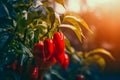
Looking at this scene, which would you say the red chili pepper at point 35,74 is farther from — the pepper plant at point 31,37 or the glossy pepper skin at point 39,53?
the glossy pepper skin at point 39,53

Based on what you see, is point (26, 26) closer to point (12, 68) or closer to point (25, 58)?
point (25, 58)

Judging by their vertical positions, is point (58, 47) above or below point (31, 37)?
below

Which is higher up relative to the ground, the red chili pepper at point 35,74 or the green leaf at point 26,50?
the green leaf at point 26,50

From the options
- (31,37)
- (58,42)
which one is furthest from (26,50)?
(58,42)

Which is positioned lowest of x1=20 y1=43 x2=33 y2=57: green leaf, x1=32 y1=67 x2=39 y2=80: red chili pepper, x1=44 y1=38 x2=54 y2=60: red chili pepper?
x1=32 y1=67 x2=39 y2=80: red chili pepper

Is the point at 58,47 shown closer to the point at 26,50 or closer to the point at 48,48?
the point at 48,48

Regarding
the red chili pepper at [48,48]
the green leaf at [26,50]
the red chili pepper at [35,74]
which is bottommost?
the red chili pepper at [35,74]

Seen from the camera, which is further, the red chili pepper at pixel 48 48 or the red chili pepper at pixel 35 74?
the red chili pepper at pixel 35 74

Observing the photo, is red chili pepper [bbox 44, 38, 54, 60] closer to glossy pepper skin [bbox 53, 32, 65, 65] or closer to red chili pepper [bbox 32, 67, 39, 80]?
glossy pepper skin [bbox 53, 32, 65, 65]

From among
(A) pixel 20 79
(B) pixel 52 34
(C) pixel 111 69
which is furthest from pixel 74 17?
(C) pixel 111 69

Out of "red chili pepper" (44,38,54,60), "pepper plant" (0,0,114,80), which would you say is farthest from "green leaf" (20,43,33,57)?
"red chili pepper" (44,38,54,60)

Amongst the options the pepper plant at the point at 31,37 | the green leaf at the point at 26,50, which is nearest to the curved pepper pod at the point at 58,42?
the pepper plant at the point at 31,37
